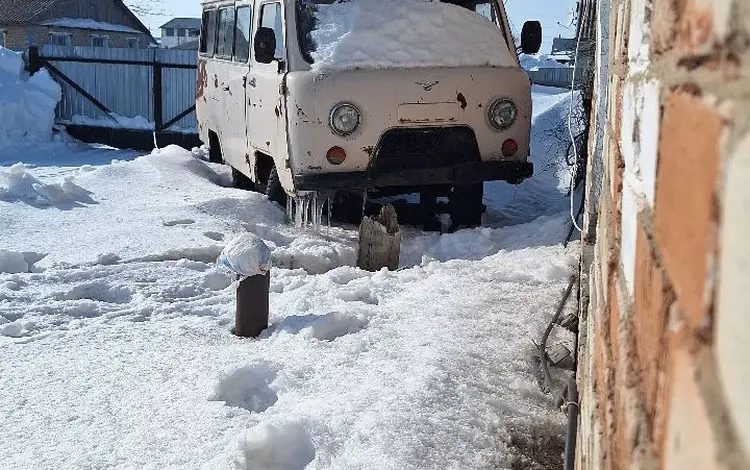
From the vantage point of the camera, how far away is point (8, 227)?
6.07 metres

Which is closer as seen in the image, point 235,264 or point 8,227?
point 235,264

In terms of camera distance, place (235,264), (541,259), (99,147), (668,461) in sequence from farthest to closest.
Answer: (99,147) → (541,259) → (235,264) → (668,461)

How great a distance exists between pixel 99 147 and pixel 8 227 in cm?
925

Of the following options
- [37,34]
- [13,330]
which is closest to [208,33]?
[13,330]

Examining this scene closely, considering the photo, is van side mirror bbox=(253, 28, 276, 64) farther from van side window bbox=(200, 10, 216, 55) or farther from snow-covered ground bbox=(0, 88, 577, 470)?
van side window bbox=(200, 10, 216, 55)

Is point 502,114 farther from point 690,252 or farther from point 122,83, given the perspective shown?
A: point 122,83

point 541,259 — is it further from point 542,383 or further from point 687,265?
point 687,265

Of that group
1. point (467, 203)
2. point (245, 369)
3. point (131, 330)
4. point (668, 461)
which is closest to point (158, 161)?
point (467, 203)

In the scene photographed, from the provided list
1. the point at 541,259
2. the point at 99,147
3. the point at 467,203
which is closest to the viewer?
the point at 541,259

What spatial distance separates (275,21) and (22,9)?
3271cm

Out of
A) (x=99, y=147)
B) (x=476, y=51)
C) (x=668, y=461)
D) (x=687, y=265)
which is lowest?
(x=99, y=147)

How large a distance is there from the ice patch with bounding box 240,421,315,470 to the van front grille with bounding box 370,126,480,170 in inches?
146

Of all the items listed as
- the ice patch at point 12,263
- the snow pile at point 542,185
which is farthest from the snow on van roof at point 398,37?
the ice patch at point 12,263

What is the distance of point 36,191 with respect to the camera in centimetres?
720
